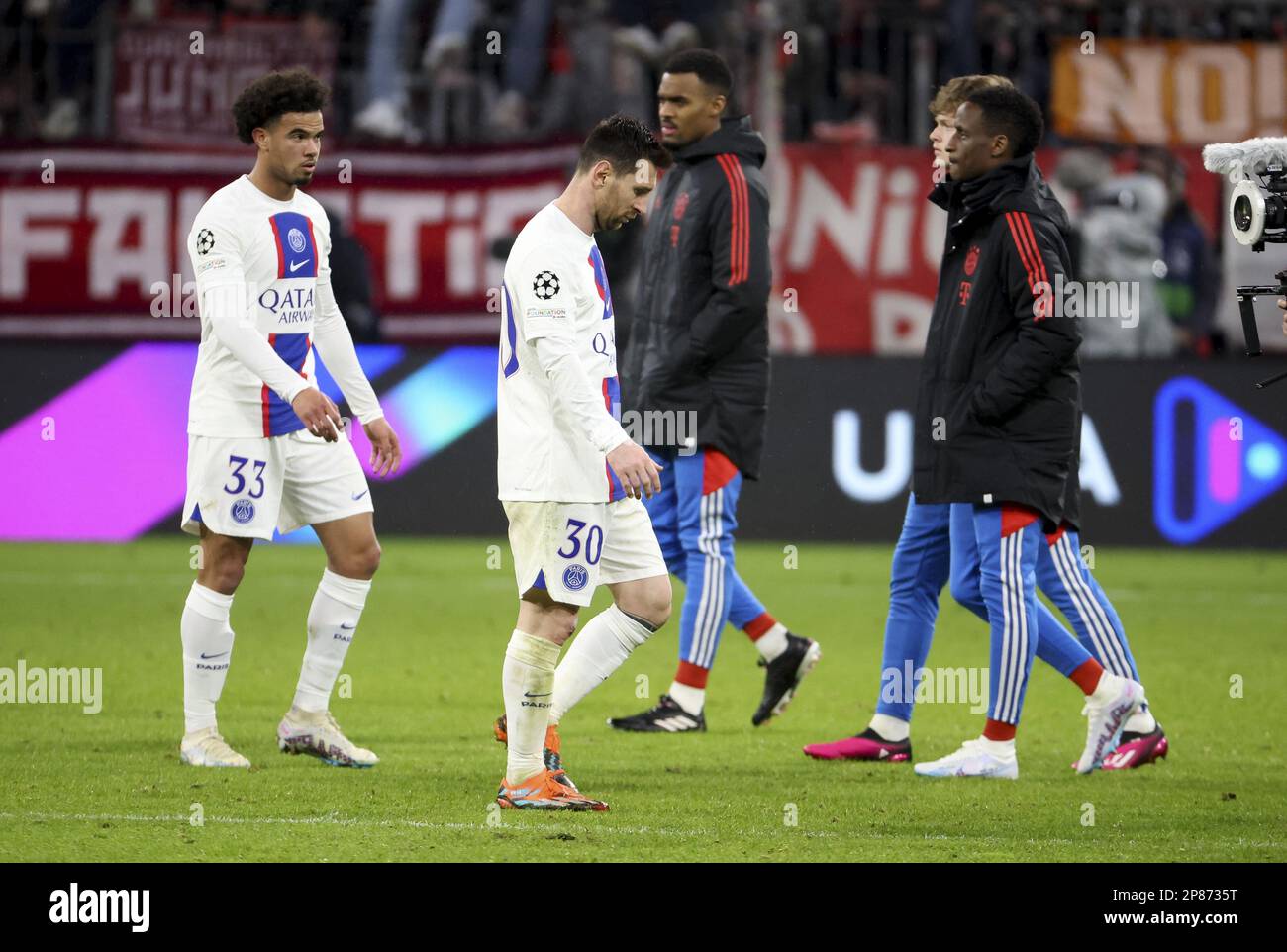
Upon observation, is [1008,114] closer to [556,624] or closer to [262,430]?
[556,624]

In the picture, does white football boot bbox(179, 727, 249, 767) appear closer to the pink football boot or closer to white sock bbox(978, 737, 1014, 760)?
the pink football boot

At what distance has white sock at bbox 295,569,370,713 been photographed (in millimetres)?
7082

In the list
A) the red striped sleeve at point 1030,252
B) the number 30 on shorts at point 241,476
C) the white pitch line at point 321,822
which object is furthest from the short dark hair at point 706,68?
the white pitch line at point 321,822

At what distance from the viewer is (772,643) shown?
8.07 m

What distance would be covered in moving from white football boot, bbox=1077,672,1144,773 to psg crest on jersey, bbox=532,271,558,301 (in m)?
2.47

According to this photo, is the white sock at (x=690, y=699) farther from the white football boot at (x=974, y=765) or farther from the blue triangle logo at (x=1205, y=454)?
the blue triangle logo at (x=1205, y=454)

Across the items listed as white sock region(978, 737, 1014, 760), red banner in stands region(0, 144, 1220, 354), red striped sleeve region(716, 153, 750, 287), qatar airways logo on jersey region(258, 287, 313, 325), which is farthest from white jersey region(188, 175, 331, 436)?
red banner in stands region(0, 144, 1220, 354)

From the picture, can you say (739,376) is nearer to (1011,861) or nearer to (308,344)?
(308,344)

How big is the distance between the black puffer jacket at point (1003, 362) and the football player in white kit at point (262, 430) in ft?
6.17

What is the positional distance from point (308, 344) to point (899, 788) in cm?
248

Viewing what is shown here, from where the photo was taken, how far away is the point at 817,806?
635 cm

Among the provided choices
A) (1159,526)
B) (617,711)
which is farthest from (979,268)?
(1159,526)

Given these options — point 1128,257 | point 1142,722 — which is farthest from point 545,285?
point 1128,257

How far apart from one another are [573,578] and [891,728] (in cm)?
179
